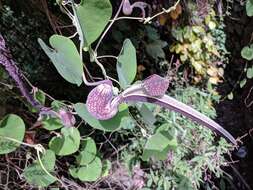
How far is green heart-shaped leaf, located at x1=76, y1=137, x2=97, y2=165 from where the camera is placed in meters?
0.88

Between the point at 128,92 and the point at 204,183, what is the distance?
112cm

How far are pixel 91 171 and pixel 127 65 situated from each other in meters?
0.42

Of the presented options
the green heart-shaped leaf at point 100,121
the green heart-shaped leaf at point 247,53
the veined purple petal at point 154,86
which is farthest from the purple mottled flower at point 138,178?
the veined purple petal at point 154,86

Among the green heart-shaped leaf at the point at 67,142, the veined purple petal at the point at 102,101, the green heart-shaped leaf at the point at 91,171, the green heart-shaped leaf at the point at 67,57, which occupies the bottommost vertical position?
the green heart-shaped leaf at the point at 91,171

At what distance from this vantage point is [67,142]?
2.60ft

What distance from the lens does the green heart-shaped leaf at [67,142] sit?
30.6 inches

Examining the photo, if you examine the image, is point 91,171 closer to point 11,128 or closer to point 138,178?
point 11,128

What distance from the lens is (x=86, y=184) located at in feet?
3.69

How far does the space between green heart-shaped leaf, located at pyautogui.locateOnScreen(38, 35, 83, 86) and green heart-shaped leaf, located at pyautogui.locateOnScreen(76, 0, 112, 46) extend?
2 centimetres

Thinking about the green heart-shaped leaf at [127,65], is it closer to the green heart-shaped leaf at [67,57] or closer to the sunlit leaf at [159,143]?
the green heart-shaped leaf at [67,57]

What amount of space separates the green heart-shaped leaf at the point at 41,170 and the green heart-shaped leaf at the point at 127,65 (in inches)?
11.6

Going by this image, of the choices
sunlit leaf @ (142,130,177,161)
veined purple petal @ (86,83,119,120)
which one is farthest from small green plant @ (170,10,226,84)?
veined purple petal @ (86,83,119,120)

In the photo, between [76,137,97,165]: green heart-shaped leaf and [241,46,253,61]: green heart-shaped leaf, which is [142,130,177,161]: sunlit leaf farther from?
[241,46,253,61]: green heart-shaped leaf

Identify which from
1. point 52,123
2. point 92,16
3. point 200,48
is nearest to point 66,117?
point 52,123
